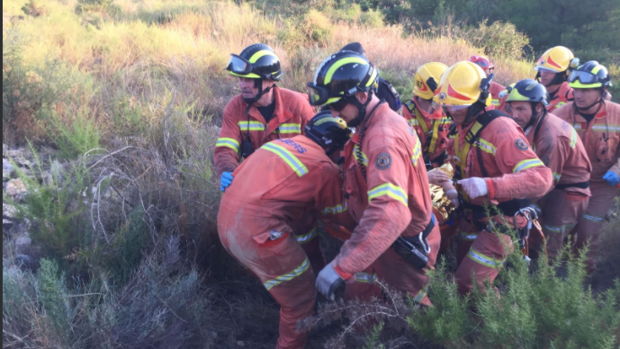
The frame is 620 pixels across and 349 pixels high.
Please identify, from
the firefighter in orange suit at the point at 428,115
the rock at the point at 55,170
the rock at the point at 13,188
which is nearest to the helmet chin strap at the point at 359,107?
the firefighter in orange suit at the point at 428,115

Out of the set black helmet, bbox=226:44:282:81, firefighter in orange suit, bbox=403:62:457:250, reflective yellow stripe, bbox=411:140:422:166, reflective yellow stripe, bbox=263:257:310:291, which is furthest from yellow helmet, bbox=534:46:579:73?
reflective yellow stripe, bbox=263:257:310:291

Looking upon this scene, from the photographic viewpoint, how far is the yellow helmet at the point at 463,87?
3.61m

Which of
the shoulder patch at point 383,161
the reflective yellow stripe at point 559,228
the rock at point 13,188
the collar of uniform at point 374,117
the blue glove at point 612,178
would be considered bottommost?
the rock at point 13,188

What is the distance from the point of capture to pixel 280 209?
3.12 m

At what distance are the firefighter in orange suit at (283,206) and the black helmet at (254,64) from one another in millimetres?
1305

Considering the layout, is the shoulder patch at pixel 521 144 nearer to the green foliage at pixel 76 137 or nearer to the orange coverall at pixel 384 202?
the orange coverall at pixel 384 202

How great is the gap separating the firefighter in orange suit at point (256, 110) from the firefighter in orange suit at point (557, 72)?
364 centimetres

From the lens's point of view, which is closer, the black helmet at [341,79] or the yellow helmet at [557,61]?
the black helmet at [341,79]

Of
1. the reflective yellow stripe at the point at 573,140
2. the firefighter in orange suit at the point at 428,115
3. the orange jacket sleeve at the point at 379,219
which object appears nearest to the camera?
the orange jacket sleeve at the point at 379,219

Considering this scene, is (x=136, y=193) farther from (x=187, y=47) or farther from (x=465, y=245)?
(x=187, y=47)

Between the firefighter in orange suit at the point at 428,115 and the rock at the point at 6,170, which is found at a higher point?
the firefighter in orange suit at the point at 428,115

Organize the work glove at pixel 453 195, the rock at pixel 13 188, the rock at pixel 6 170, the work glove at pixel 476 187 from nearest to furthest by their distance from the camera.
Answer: the work glove at pixel 476 187 < the work glove at pixel 453 195 < the rock at pixel 13 188 < the rock at pixel 6 170

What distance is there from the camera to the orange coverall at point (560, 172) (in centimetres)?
420

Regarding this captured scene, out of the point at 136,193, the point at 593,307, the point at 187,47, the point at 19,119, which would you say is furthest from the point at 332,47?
the point at 593,307
